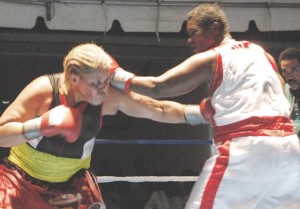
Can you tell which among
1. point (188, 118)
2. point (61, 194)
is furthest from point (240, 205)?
point (61, 194)

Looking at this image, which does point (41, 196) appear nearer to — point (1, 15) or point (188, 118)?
point (188, 118)

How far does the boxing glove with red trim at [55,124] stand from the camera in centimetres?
183

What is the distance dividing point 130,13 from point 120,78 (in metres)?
1.58

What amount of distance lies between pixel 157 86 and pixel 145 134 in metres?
3.86

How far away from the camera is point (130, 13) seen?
352cm

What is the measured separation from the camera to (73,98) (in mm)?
2004

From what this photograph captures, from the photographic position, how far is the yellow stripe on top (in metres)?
2.01

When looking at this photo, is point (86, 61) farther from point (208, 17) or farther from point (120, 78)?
point (208, 17)

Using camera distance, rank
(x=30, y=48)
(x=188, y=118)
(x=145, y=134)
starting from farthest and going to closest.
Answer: (x=145, y=134), (x=30, y=48), (x=188, y=118)

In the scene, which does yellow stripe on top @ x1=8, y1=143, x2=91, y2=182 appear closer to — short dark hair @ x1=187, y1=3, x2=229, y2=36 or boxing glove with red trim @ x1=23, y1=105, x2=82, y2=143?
boxing glove with red trim @ x1=23, y1=105, x2=82, y2=143

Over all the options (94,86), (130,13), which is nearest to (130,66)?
(130,13)

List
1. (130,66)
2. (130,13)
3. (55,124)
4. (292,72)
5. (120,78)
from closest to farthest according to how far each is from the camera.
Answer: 1. (55,124)
2. (120,78)
3. (292,72)
4. (130,13)
5. (130,66)

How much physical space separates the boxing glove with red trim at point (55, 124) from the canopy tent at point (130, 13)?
1.67 metres

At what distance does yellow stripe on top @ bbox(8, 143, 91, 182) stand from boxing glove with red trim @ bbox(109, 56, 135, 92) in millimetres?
306
